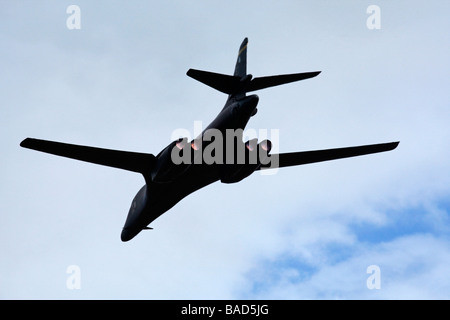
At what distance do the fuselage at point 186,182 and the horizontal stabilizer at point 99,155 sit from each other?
57 centimetres

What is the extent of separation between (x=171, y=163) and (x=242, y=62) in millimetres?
4894

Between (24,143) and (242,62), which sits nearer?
(24,143)

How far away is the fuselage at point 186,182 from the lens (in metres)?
17.5

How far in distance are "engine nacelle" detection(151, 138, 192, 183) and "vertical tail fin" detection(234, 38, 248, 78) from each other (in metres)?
3.78

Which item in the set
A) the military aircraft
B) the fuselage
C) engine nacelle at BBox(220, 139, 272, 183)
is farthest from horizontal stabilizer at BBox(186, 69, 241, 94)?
engine nacelle at BBox(220, 139, 272, 183)

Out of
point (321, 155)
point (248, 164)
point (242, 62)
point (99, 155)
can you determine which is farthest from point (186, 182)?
point (321, 155)

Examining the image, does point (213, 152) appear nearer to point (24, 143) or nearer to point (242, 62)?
point (242, 62)

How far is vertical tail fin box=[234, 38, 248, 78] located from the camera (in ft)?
63.4

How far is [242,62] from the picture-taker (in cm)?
1948

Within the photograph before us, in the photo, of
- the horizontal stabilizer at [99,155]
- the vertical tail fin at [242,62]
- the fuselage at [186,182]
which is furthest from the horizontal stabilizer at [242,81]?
the horizontal stabilizer at [99,155]

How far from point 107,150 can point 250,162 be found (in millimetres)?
5211

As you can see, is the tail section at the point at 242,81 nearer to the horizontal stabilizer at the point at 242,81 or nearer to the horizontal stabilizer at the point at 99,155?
the horizontal stabilizer at the point at 242,81
